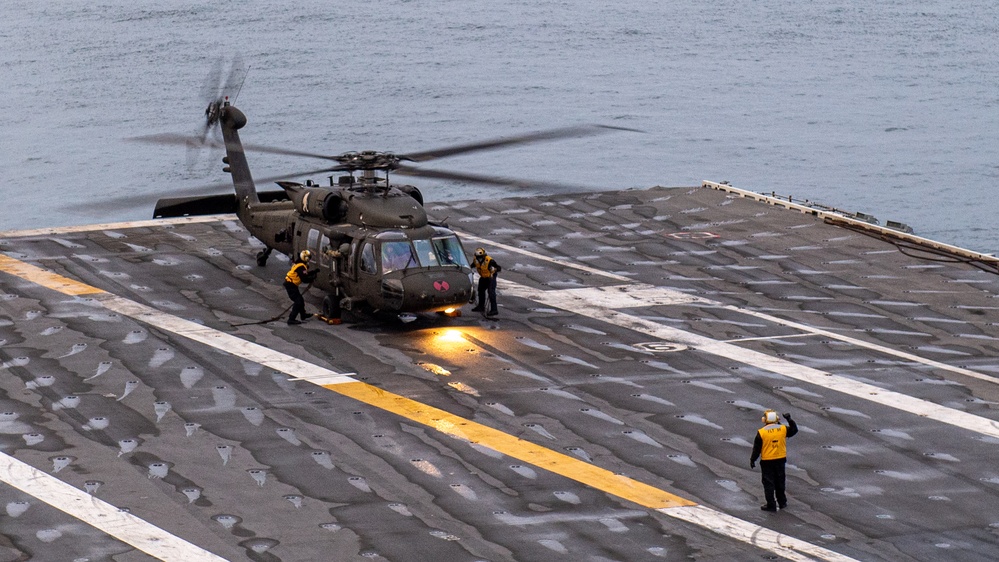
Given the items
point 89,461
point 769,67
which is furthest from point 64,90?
point 89,461

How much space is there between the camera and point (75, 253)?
3297 centimetres

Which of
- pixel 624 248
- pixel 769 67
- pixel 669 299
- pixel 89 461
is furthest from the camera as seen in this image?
pixel 769 67

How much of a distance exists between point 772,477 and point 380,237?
11041 mm

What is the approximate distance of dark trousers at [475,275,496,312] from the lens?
27.4m

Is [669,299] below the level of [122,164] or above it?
above

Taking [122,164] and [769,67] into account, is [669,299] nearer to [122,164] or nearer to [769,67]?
[122,164]

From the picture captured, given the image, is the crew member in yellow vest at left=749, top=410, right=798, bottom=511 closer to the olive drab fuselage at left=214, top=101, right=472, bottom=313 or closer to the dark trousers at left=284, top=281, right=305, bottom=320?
the olive drab fuselage at left=214, top=101, right=472, bottom=313

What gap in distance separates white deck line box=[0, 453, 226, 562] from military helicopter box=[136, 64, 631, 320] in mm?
8703

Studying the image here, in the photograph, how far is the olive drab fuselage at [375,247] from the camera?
25328 mm

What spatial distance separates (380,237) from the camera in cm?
2584

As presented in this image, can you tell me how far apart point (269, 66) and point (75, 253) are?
184 feet

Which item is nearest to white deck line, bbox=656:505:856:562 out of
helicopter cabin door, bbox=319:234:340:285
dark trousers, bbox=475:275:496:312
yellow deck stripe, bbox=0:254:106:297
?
dark trousers, bbox=475:275:496:312

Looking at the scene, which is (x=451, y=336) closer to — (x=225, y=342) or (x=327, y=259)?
(x=327, y=259)

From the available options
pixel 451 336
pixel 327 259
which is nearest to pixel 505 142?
pixel 451 336
